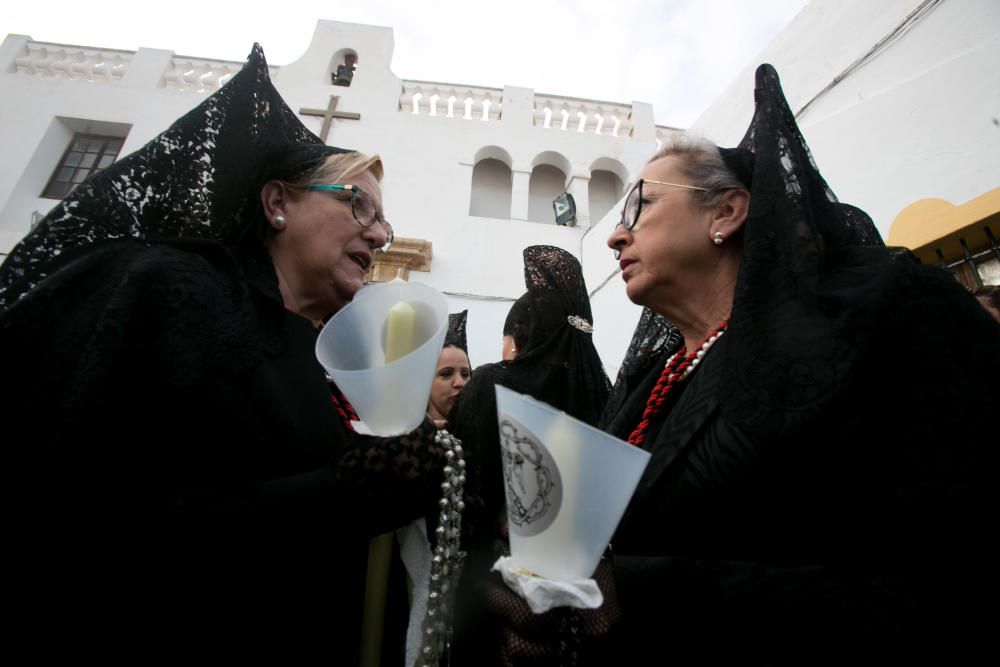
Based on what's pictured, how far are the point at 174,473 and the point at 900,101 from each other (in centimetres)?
417

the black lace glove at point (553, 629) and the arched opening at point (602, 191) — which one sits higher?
the arched opening at point (602, 191)

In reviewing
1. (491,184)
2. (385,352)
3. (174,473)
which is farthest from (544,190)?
(174,473)

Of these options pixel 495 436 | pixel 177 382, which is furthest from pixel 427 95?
pixel 177 382

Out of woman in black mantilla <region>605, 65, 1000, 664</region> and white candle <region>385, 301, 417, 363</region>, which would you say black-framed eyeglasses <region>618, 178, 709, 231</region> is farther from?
white candle <region>385, 301, 417, 363</region>

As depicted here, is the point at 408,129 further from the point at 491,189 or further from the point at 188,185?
the point at 188,185

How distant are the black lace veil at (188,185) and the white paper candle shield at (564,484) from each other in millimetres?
1182

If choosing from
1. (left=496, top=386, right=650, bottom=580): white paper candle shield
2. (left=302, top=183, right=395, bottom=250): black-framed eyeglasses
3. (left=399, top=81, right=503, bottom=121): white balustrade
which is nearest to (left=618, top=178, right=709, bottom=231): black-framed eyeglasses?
(left=302, top=183, right=395, bottom=250): black-framed eyeglasses

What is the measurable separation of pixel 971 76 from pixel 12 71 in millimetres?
13481

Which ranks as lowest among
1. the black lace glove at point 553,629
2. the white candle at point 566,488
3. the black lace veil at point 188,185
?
the black lace glove at point 553,629

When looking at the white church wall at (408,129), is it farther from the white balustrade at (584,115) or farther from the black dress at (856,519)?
the black dress at (856,519)

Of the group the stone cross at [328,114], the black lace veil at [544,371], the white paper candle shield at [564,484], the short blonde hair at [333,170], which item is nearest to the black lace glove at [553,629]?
the white paper candle shield at [564,484]

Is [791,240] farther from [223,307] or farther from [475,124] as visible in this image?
[475,124]

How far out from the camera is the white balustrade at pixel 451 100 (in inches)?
347

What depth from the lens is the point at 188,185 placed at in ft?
4.72
